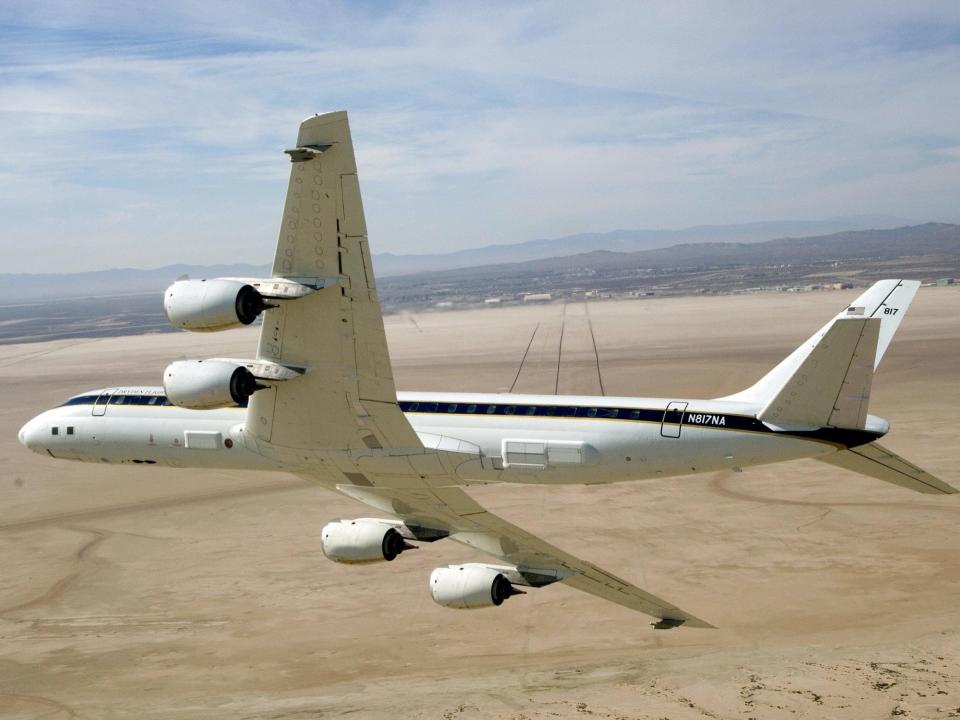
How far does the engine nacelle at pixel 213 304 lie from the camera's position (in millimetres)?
22516

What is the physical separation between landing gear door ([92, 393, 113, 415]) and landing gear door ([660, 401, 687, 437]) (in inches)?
824

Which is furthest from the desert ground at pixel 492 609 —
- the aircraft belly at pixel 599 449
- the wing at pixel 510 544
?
the aircraft belly at pixel 599 449

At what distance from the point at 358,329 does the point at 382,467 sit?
262 inches

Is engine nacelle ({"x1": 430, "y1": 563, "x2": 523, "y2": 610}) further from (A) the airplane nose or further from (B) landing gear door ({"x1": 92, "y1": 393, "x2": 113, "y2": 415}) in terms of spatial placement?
(A) the airplane nose

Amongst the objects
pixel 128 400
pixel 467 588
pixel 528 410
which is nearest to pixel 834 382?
pixel 528 410

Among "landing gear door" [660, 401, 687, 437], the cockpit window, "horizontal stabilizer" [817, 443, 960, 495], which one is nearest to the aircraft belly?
"landing gear door" [660, 401, 687, 437]

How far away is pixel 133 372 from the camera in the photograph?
347ft

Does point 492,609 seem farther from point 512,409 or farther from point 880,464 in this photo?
point 880,464

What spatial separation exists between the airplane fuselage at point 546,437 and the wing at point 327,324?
4.97ft

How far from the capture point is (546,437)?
1264 inches

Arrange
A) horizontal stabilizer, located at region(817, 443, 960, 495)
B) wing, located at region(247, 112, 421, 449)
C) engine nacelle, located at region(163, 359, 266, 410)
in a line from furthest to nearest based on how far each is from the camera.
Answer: horizontal stabilizer, located at region(817, 443, 960, 495) < engine nacelle, located at region(163, 359, 266, 410) < wing, located at region(247, 112, 421, 449)

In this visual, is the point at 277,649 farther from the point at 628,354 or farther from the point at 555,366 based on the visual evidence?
the point at 628,354

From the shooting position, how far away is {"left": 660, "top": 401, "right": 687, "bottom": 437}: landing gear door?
31.0 meters

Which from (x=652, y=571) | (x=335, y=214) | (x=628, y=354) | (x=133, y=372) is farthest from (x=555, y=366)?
(x=335, y=214)
